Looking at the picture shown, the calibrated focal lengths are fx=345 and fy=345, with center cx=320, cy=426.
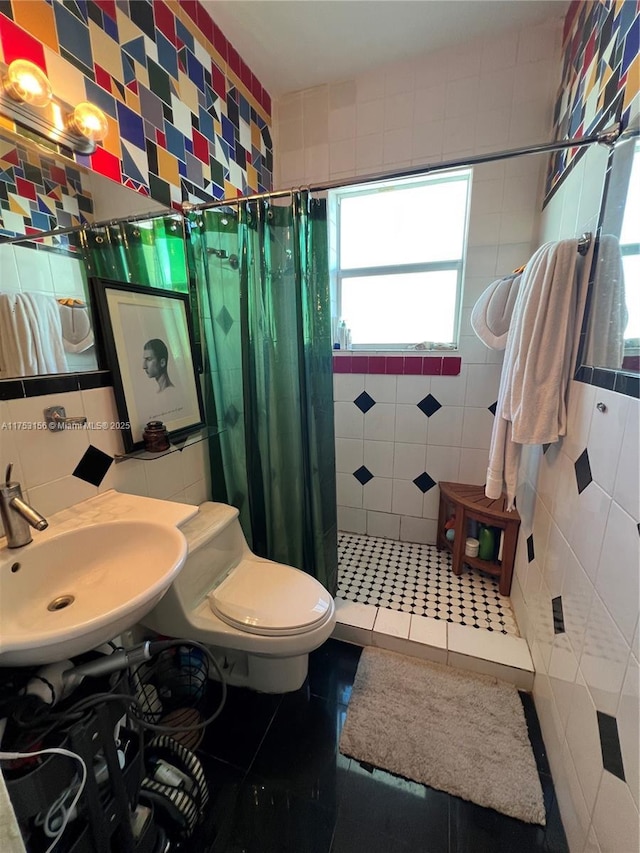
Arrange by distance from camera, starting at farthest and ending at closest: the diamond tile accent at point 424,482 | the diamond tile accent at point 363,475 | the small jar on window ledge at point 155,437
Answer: the diamond tile accent at point 363,475
the diamond tile accent at point 424,482
the small jar on window ledge at point 155,437

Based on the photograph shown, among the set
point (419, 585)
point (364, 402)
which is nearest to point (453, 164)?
point (364, 402)

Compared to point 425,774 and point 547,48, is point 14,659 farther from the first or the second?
point 547,48

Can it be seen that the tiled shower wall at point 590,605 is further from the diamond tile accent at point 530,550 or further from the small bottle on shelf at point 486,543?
the small bottle on shelf at point 486,543

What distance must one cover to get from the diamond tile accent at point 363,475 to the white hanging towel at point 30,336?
5.70 ft

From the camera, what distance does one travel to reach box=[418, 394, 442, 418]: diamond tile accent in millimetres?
2100

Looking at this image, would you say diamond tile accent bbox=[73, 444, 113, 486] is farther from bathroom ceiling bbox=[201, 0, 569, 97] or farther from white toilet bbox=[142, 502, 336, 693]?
bathroom ceiling bbox=[201, 0, 569, 97]

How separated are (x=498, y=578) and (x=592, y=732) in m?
1.10

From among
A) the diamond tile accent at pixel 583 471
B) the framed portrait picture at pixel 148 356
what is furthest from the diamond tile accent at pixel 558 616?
the framed portrait picture at pixel 148 356

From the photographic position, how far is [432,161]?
188 cm

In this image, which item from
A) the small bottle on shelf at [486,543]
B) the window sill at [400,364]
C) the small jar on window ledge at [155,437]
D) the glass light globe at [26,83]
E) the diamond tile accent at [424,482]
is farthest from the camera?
the diamond tile accent at [424,482]

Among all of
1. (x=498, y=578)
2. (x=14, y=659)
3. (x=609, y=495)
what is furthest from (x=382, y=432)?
(x=14, y=659)

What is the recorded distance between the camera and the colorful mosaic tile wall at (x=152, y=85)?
0.97 meters

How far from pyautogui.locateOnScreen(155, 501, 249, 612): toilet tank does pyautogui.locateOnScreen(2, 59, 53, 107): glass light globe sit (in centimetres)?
130

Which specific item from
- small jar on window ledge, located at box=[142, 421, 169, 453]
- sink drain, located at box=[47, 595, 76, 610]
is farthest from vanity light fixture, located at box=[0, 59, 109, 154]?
sink drain, located at box=[47, 595, 76, 610]
